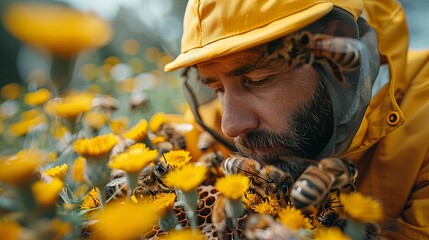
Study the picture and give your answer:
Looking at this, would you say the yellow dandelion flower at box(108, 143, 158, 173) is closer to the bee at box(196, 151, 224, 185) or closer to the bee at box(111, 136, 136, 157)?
the bee at box(111, 136, 136, 157)

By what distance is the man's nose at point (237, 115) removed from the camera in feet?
3.14

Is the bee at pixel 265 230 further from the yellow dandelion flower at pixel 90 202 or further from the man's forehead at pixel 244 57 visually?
the man's forehead at pixel 244 57

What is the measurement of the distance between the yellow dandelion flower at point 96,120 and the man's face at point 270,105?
454mm

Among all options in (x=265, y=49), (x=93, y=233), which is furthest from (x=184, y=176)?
(x=265, y=49)

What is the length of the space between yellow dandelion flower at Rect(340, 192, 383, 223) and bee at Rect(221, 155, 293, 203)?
17 centimetres

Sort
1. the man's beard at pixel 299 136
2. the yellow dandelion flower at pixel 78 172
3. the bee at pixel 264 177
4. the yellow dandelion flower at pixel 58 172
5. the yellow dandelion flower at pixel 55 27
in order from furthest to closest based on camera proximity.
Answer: the man's beard at pixel 299 136 < the yellow dandelion flower at pixel 78 172 < the bee at pixel 264 177 < the yellow dandelion flower at pixel 58 172 < the yellow dandelion flower at pixel 55 27

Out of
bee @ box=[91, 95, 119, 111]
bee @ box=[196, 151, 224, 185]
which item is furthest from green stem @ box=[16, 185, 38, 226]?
bee @ box=[91, 95, 119, 111]

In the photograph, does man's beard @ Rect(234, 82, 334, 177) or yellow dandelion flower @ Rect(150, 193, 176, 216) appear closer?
yellow dandelion flower @ Rect(150, 193, 176, 216)

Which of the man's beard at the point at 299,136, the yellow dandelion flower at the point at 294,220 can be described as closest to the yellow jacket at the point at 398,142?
the man's beard at the point at 299,136

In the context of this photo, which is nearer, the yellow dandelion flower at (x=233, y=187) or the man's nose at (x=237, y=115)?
the yellow dandelion flower at (x=233, y=187)

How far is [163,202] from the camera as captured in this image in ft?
2.16

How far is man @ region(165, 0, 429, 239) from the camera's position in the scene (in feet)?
2.80

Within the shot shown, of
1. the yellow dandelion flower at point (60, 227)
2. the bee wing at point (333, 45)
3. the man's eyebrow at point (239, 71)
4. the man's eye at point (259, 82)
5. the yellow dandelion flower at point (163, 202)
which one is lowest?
the yellow dandelion flower at point (163, 202)

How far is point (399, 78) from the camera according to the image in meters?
1.18
